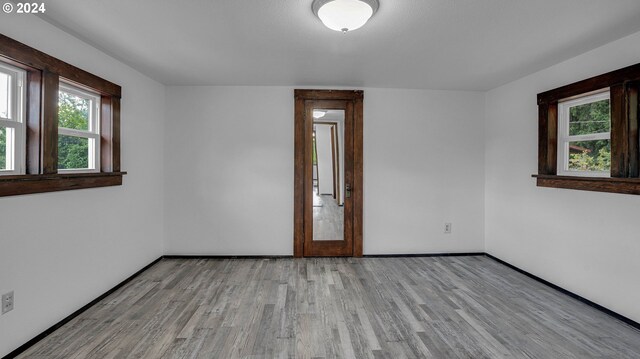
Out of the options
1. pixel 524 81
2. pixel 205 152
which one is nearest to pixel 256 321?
pixel 205 152

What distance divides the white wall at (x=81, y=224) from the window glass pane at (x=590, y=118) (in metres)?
4.81

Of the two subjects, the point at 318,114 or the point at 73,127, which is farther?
the point at 318,114

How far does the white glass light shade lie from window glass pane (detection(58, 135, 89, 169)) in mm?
2445

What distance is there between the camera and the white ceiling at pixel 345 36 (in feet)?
7.21

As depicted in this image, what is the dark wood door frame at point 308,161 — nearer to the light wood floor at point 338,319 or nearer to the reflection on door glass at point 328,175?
the reflection on door glass at point 328,175

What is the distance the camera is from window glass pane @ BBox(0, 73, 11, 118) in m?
2.16

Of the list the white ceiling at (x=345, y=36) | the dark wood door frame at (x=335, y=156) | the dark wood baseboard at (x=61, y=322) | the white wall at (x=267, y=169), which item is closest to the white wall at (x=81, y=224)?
the dark wood baseboard at (x=61, y=322)

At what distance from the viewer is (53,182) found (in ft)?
7.93

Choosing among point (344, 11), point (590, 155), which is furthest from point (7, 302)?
point (590, 155)

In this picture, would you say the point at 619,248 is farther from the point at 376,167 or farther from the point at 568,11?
the point at 376,167

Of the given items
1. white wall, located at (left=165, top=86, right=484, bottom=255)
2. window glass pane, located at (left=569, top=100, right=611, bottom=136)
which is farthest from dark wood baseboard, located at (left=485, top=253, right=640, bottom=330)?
window glass pane, located at (left=569, top=100, right=611, bottom=136)

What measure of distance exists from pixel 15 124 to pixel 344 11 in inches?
96.3

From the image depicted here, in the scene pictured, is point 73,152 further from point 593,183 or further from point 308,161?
point 593,183

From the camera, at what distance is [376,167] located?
14.6ft
